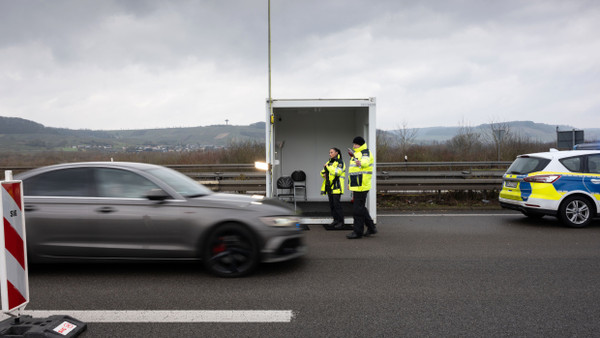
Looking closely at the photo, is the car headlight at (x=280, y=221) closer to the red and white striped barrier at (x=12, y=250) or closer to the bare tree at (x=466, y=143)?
the red and white striped barrier at (x=12, y=250)

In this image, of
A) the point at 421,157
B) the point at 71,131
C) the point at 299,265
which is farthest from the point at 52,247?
the point at 71,131

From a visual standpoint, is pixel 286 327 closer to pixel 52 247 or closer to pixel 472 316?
pixel 472 316

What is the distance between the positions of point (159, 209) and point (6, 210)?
197 cm

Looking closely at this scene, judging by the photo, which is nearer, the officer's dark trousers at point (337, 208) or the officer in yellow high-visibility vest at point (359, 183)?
the officer in yellow high-visibility vest at point (359, 183)

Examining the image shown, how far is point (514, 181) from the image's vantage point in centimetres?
912

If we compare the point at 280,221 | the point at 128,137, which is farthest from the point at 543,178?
the point at 128,137

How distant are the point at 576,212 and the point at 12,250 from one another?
9460 millimetres

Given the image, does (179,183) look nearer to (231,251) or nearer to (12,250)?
(231,251)

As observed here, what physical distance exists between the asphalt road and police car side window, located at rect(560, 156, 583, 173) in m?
1.95

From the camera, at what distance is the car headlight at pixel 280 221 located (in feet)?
17.3

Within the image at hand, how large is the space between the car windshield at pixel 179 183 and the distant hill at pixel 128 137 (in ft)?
52.6

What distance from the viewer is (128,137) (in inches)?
2586

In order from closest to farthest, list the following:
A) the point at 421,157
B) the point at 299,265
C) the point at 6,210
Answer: the point at 6,210, the point at 299,265, the point at 421,157

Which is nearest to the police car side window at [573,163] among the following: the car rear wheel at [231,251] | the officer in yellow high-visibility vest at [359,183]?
the officer in yellow high-visibility vest at [359,183]
